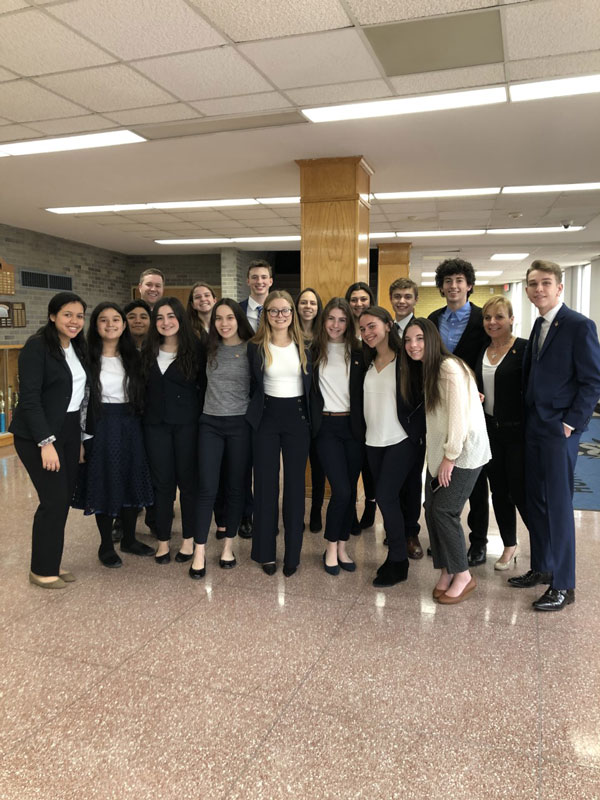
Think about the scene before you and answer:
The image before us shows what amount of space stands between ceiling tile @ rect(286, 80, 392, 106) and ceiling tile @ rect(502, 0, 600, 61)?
0.78 metres

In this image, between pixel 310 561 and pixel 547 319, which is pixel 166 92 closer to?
pixel 547 319

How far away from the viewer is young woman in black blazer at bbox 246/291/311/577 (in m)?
3.30

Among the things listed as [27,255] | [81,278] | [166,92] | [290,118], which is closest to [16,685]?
[166,92]

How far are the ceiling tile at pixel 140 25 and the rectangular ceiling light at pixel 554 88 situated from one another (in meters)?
1.90

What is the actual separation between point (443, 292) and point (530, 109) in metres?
1.50

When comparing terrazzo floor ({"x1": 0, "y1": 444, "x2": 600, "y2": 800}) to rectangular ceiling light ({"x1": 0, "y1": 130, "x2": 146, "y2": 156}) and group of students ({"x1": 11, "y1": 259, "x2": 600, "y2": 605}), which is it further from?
rectangular ceiling light ({"x1": 0, "y1": 130, "x2": 146, "y2": 156})

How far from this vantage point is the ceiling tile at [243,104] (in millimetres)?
3656

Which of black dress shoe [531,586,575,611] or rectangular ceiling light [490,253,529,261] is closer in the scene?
black dress shoe [531,586,575,611]

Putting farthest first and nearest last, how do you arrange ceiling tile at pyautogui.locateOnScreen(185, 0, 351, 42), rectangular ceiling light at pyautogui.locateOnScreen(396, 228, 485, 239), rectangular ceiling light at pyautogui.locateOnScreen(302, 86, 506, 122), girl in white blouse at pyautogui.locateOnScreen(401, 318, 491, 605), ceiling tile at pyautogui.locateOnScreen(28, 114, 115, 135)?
1. rectangular ceiling light at pyautogui.locateOnScreen(396, 228, 485, 239)
2. ceiling tile at pyautogui.locateOnScreen(28, 114, 115, 135)
3. rectangular ceiling light at pyautogui.locateOnScreen(302, 86, 506, 122)
4. girl in white blouse at pyautogui.locateOnScreen(401, 318, 491, 605)
5. ceiling tile at pyautogui.locateOnScreen(185, 0, 351, 42)

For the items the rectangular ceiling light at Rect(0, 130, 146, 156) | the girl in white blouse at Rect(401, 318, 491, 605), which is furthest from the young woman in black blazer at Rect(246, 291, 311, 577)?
the rectangular ceiling light at Rect(0, 130, 146, 156)

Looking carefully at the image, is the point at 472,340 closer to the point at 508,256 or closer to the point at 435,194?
the point at 435,194

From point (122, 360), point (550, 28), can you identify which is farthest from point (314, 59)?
point (122, 360)

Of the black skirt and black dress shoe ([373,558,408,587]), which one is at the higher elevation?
the black skirt

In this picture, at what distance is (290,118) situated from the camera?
4.05 meters
